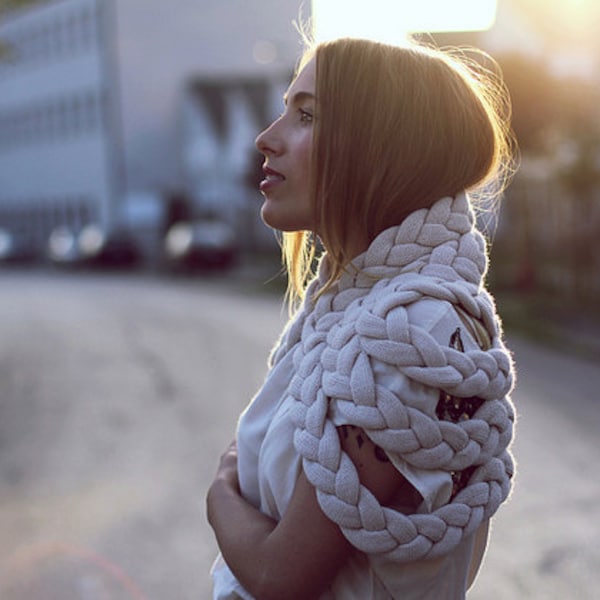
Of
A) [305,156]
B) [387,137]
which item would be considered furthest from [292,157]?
[387,137]

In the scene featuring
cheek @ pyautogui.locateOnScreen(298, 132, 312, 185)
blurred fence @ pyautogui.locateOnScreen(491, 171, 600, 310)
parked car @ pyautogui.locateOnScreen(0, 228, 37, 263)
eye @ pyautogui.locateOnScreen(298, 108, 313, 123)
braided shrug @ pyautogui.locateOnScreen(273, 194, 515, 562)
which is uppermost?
eye @ pyautogui.locateOnScreen(298, 108, 313, 123)

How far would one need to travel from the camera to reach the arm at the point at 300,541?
4.68 feet

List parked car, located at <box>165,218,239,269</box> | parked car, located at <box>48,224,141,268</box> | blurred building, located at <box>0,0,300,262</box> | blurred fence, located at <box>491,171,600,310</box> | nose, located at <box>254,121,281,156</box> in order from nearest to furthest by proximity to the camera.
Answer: nose, located at <box>254,121,281,156</box> < blurred fence, located at <box>491,171,600,310</box> < parked car, located at <box>165,218,239,269</box> < parked car, located at <box>48,224,141,268</box> < blurred building, located at <box>0,0,300,262</box>

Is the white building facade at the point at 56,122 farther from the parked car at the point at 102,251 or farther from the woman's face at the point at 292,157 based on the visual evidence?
the woman's face at the point at 292,157

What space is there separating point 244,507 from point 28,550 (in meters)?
3.70

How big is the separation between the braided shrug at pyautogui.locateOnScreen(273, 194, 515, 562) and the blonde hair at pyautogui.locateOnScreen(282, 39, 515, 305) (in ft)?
0.14

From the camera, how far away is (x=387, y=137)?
1508 mm

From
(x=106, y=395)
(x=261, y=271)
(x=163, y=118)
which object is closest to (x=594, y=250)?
(x=106, y=395)

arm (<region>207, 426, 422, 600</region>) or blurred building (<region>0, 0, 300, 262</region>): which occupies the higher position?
arm (<region>207, 426, 422, 600</region>)

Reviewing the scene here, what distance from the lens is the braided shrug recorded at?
4.57 feet

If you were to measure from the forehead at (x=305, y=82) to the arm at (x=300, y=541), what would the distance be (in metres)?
0.57

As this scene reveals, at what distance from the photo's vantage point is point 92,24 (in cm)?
4775

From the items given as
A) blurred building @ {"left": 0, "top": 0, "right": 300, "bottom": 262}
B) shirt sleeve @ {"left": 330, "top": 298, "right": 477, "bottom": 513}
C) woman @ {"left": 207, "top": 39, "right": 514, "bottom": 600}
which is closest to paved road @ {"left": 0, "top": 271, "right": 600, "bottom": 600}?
woman @ {"left": 207, "top": 39, "right": 514, "bottom": 600}

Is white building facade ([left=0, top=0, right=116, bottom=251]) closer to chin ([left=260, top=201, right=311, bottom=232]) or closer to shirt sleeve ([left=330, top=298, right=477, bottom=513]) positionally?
chin ([left=260, top=201, right=311, bottom=232])
